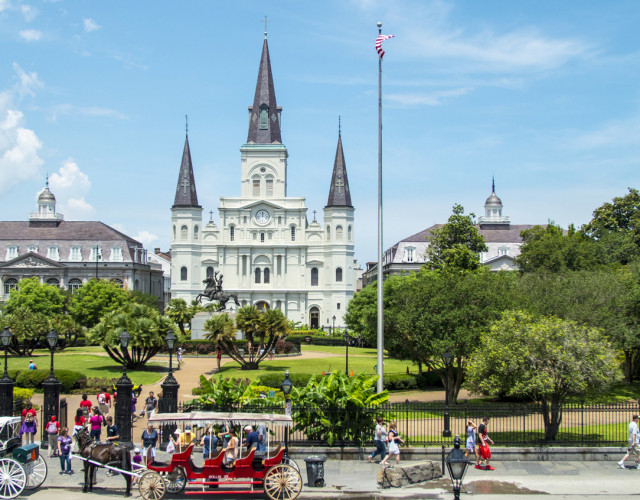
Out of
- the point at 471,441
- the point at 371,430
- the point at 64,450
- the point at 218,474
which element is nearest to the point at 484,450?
the point at 471,441

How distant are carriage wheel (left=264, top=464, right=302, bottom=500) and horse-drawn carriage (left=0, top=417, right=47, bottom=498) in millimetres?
5647

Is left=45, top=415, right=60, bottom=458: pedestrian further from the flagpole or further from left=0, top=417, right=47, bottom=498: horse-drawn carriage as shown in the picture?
the flagpole

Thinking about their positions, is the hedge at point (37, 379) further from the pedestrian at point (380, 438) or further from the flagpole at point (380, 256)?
the pedestrian at point (380, 438)

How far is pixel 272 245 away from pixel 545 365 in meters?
69.1

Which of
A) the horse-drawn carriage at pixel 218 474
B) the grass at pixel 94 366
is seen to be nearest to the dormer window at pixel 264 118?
the grass at pixel 94 366

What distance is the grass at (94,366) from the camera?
36.8 meters

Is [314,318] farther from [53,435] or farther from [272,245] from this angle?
[53,435]

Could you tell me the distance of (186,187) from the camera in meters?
88.4

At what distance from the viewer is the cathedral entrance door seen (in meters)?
89.1

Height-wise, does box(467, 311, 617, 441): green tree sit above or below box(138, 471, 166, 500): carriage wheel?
above

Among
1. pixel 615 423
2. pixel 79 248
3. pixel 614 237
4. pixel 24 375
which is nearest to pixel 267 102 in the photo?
pixel 79 248

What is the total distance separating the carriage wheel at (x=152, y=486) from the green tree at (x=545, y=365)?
11523 mm

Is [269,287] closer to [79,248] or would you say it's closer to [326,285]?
[326,285]

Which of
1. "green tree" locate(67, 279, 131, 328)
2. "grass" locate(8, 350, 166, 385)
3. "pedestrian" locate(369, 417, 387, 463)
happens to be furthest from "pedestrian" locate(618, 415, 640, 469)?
"green tree" locate(67, 279, 131, 328)
